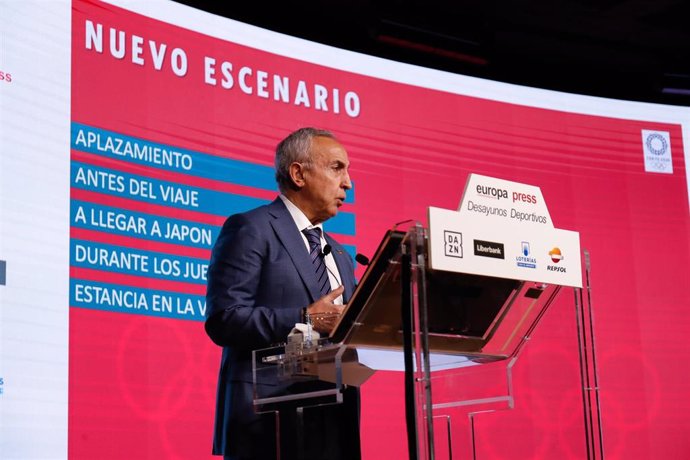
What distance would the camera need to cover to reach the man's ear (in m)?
3.01

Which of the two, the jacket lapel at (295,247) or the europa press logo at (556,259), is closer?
the europa press logo at (556,259)

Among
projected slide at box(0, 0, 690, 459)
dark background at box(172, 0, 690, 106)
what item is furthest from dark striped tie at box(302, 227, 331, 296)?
dark background at box(172, 0, 690, 106)

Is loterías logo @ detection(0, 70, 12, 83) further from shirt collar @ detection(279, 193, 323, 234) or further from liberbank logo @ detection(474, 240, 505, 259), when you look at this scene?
liberbank logo @ detection(474, 240, 505, 259)

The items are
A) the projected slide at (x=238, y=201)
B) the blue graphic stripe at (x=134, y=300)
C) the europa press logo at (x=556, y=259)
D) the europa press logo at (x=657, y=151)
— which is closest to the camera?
the europa press logo at (x=556, y=259)

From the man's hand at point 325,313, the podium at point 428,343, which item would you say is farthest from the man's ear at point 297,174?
the podium at point 428,343

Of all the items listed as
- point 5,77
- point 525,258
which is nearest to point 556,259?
point 525,258

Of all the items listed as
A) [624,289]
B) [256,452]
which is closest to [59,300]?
[256,452]

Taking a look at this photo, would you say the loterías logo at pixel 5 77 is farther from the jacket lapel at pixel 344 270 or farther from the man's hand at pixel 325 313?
the man's hand at pixel 325 313

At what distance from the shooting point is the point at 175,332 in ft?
14.1

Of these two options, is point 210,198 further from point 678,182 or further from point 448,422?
point 678,182

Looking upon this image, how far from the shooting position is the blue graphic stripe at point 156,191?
4.09m

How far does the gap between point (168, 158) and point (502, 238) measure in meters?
2.47

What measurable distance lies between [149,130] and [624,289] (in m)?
3.30

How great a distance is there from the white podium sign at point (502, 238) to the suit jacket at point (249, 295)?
536mm
